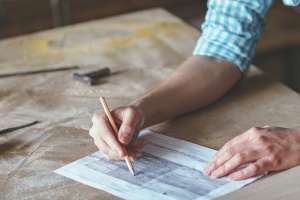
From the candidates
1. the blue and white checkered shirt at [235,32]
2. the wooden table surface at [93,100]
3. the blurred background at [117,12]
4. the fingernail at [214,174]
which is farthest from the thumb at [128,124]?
the blurred background at [117,12]

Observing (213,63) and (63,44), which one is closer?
(213,63)

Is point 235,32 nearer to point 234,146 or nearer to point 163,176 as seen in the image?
point 234,146

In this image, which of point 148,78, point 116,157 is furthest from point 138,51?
point 116,157

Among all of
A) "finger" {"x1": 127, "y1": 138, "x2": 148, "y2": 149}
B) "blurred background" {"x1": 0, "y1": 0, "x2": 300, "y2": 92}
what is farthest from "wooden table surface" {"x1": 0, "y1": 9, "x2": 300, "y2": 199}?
"blurred background" {"x1": 0, "y1": 0, "x2": 300, "y2": 92}

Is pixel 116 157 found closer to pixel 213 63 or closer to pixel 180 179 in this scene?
pixel 180 179

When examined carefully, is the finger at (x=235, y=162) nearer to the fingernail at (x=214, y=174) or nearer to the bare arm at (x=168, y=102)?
the fingernail at (x=214, y=174)

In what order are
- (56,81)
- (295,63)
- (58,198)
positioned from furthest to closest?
1. (295,63)
2. (56,81)
3. (58,198)

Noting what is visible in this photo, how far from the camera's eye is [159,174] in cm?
143

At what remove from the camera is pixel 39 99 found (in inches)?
75.9

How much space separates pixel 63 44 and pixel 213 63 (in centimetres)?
76

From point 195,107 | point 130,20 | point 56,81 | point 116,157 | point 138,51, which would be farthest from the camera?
point 130,20

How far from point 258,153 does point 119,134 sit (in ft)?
1.16

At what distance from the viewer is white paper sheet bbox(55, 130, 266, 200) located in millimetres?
1344

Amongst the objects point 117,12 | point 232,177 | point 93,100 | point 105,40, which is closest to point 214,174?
point 232,177
